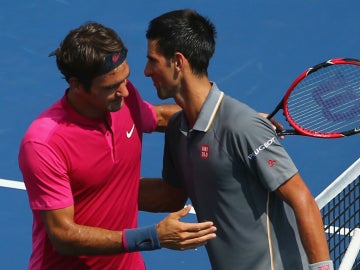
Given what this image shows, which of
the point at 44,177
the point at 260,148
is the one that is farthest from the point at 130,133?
the point at 260,148

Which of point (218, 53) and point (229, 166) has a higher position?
point (218, 53)

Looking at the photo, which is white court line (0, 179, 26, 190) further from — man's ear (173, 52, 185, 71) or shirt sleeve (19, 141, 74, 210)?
man's ear (173, 52, 185, 71)

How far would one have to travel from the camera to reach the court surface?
344 inches

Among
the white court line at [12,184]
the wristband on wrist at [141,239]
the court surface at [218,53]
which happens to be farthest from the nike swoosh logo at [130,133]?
the white court line at [12,184]

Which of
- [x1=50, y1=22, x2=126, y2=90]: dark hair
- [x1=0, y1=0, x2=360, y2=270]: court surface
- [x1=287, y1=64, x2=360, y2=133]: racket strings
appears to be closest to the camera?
[x1=50, y1=22, x2=126, y2=90]: dark hair

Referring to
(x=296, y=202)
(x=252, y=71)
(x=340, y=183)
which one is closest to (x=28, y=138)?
(x=296, y=202)

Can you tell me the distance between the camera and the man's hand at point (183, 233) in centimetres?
477

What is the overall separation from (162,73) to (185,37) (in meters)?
0.19

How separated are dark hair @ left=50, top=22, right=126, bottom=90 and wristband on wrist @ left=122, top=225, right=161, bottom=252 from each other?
0.68m

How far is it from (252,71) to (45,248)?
15.4ft

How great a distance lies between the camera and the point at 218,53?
9930 millimetres

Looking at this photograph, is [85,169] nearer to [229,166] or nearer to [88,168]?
[88,168]

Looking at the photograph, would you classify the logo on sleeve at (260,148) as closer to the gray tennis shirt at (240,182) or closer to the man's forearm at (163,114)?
the gray tennis shirt at (240,182)

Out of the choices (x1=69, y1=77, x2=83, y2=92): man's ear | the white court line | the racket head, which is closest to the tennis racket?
the racket head
